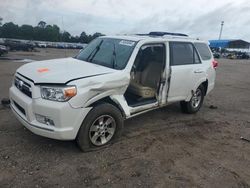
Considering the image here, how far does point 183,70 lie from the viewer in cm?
591

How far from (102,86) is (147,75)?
1983mm

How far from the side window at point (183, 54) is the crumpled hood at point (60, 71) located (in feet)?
5.86

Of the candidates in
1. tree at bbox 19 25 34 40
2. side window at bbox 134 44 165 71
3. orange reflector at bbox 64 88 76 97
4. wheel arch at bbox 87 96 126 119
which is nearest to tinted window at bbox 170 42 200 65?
side window at bbox 134 44 165 71

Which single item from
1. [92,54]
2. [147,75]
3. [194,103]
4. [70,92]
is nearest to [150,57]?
[147,75]

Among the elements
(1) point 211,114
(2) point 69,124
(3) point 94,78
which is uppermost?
(3) point 94,78

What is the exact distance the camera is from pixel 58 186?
11.2 feet

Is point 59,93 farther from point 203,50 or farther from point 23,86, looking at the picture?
point 203,50

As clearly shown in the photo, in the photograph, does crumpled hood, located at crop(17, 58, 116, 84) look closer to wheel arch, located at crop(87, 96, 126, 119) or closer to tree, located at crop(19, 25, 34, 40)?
wheel arch, located at crop(87, 96, 126, 119)

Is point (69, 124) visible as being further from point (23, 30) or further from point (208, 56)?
point (23, 30)

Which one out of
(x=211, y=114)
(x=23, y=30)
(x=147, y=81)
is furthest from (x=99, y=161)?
(x=23, y=30)

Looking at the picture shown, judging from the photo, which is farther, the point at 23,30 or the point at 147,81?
the point at 23,30

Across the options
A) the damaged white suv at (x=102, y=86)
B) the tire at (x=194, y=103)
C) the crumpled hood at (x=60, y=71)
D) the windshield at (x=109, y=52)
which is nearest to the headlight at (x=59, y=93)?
the damaged white suv at (x=102, y=86)

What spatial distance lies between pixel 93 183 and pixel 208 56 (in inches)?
196

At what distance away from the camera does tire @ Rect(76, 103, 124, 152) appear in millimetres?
4137
